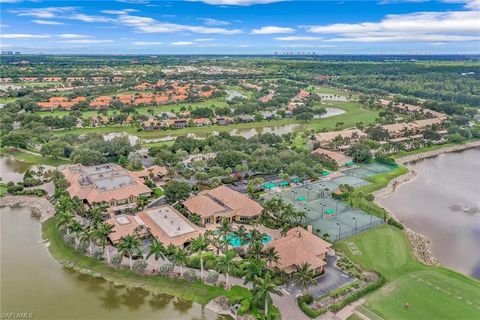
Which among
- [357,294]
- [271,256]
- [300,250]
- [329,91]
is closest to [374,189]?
[300,250]

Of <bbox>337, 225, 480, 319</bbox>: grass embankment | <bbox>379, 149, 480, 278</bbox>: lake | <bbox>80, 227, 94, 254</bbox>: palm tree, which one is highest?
<bbox>80, 227, 94, 254</bbox>: palm tree

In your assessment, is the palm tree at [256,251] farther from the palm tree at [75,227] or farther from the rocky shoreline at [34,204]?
the rocky shoreline at [34,204]

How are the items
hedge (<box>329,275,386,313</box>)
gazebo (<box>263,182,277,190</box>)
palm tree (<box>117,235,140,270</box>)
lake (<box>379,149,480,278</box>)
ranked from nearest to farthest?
hedge (<box>329,275,386,313</box>) → palm tree (<box>117,235,140,270</box>) → lake (<box>379,149,480,278</box>) → gazebo (<box>263,182,277,190</box>)

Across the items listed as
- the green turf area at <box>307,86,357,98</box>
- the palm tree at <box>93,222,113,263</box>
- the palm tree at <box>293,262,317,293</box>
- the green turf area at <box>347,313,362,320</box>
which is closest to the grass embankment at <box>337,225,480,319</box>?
the green turf area at <box>347,313,362,320</box>

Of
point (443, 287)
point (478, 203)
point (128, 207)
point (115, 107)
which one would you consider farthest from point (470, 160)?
point (115, 107)

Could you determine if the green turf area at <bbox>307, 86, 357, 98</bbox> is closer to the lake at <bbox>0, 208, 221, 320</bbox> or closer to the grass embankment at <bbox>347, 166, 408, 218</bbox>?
the grass embankment at <bbox>347, 166, 408, 218</bbox>
